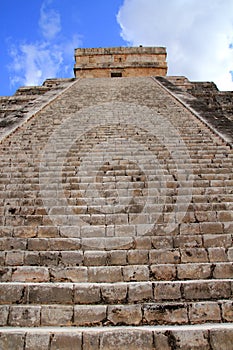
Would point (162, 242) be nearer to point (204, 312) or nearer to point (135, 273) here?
point (135, 273)

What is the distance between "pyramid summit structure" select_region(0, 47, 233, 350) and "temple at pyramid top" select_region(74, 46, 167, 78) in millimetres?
9648

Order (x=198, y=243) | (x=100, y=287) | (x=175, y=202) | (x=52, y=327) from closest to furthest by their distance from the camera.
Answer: (x=52, y=327), (x=100, y=287), (x=198, y=243), (x=175, y=202)

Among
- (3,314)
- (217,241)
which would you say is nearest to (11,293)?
(3,314)

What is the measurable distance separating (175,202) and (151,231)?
767mm

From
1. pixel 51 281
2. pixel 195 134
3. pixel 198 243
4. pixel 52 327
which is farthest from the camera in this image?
pixel 195 134

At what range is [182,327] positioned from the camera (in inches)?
106

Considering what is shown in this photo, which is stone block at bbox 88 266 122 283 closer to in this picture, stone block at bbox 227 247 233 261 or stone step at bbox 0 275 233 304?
stone step at bbox 0 275 233 304

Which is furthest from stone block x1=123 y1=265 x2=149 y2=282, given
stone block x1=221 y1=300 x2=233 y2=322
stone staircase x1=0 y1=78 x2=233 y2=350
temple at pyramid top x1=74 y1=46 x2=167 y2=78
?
temple at pyramid top x1=74 y1=46 x2=167 y2=78

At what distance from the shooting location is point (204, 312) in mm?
2865

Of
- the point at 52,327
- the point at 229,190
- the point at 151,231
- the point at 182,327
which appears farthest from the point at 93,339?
the point at 229,190

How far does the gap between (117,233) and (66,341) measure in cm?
160

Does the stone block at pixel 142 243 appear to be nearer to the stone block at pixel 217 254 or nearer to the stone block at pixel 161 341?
the stone block at pixel 217 254

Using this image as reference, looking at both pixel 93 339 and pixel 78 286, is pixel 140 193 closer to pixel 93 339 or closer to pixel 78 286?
pixel 78 286

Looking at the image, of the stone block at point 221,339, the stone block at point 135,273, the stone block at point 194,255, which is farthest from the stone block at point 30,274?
the stone block at point 221,339
